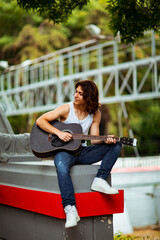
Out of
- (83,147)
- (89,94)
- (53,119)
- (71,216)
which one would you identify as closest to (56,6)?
(89,94)

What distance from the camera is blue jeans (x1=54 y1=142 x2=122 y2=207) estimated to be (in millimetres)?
3260

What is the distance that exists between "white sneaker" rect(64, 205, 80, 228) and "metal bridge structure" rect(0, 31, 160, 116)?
22.8 feet

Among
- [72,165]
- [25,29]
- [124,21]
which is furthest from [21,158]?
[25,29]

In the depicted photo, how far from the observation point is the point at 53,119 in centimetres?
367

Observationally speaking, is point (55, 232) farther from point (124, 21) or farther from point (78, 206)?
point (124, 21)

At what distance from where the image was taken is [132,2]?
16.7ft

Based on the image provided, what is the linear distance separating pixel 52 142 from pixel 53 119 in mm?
220

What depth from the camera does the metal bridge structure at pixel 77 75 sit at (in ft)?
36.4

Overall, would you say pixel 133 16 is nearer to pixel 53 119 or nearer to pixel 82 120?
pixel 82 120

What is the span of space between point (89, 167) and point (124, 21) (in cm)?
Answer: 248

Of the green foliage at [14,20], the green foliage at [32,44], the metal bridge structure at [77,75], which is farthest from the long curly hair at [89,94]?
the green foliage at [14,20]

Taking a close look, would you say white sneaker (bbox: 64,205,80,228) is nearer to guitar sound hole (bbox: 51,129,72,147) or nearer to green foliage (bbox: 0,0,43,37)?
guitar sound hole (bbox: 51,129,72,147)

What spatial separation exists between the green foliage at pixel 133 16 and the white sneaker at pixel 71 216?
290cm

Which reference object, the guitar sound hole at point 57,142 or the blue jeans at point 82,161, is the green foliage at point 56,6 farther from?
the blue jeans at point 82,161
